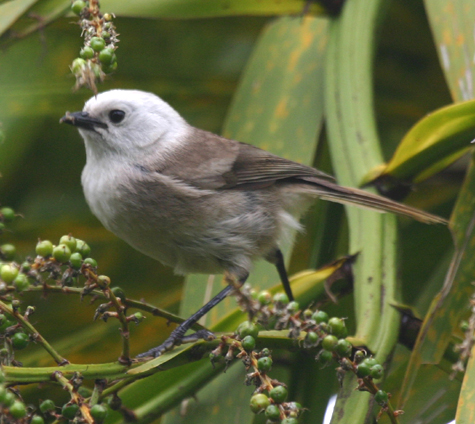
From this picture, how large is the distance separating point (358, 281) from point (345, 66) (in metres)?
0.85

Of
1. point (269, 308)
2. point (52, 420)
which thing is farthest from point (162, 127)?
point (269, 308)

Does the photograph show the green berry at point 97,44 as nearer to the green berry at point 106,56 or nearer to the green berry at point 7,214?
the green berry at point 106,56

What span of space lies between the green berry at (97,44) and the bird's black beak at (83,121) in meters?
1.00

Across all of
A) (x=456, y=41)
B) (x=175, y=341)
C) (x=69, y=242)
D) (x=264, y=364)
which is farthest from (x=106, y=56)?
(x=456, y=41)

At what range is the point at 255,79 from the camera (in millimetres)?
2654

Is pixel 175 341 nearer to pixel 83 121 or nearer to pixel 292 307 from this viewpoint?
pixel 292 307

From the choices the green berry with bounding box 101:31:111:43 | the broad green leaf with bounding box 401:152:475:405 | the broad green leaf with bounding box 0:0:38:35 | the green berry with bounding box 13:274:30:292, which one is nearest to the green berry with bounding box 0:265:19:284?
the green berry with bounding box 13:274:30:292

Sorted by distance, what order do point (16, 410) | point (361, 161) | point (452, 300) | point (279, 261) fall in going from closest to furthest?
1. point (16, 410)
2. point (452, 300)
3. point (361, 161)
4. point (279, 261)

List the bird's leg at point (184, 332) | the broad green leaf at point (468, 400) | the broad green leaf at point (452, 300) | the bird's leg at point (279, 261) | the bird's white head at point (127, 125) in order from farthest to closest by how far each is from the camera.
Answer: the bird's white head at point (127, 125) → the bird's leg at point (279, 261) → the bird's leg at point (184, 332) → the broad green leaf at point (452, 300) → the broad green leaf at point (468, 400)

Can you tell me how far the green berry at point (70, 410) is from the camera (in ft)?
3.90

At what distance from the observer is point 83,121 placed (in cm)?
234

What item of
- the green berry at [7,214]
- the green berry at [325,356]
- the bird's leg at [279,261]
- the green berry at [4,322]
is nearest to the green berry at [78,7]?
the green berry at [7,214]

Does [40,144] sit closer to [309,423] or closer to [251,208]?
[251,208]

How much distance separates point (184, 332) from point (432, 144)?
913 millimetres
